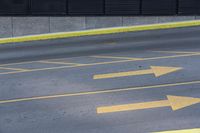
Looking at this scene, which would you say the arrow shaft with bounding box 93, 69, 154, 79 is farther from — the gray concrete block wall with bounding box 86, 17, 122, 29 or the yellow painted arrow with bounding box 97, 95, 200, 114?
the gray concrete block wall with bounding box 86, 17, 122, 29

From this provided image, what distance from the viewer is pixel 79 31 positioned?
2403 cm

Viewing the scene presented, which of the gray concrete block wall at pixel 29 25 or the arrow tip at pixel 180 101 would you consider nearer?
the arrow tip at pixel 180 101

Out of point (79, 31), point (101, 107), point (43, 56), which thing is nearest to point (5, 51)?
point (43, 56)

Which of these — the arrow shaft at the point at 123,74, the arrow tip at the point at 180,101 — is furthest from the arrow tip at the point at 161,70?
the arrow tip at the point at 180,101

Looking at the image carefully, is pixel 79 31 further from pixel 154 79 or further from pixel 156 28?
pixel 154 79
